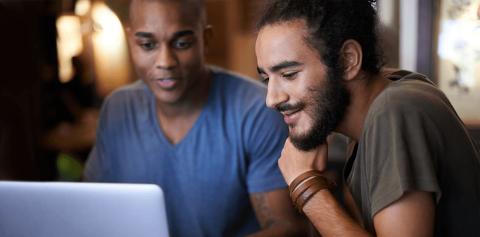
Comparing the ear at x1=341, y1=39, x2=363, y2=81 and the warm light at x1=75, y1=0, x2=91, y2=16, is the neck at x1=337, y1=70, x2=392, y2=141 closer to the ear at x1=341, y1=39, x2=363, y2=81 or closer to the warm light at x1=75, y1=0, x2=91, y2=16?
the ear at x1=341, y1=39, x2=363, y2=81

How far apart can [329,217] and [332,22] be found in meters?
0.37

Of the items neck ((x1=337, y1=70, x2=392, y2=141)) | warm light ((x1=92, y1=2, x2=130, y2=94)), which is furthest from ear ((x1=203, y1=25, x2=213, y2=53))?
warm light ((x1=92, y1=2, x2=130, y2=94))

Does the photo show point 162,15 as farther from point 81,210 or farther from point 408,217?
point 408,217

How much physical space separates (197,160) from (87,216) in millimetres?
567

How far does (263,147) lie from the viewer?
1588 millimetres

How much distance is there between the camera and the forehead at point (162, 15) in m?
1.57

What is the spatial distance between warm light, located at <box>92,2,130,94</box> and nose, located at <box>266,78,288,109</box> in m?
2.22

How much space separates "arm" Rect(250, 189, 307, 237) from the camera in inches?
60.6

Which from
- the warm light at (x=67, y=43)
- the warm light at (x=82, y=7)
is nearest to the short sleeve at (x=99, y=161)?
the warm light at (x=82, y=7)

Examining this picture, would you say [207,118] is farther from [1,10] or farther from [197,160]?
[1,10]

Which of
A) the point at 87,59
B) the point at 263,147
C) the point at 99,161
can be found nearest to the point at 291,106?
the point at 263,147

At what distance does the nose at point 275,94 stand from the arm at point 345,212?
0.38 feet

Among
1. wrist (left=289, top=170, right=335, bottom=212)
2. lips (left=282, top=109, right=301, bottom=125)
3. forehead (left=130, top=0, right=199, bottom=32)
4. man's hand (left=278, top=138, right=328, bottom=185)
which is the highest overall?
forehead (left=130, top=0, right=199, bottom=32)

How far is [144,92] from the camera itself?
177 cm
